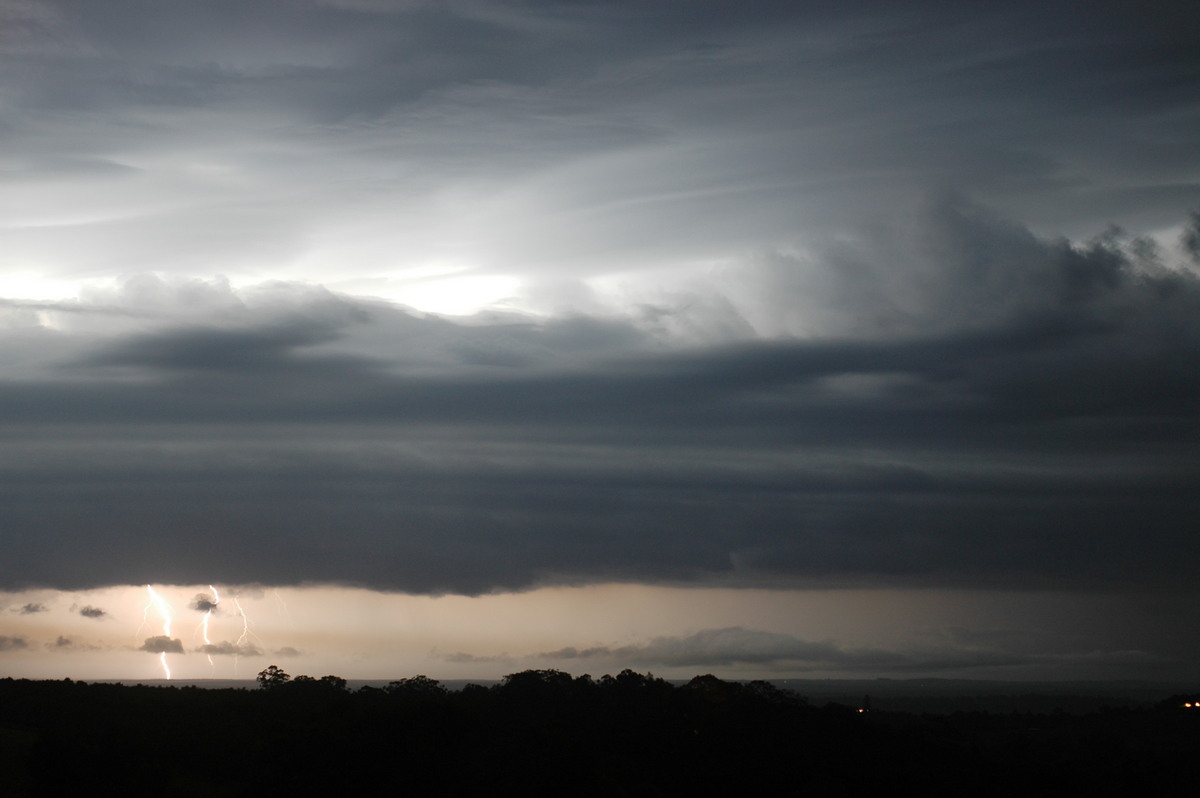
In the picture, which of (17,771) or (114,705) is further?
(114,705)

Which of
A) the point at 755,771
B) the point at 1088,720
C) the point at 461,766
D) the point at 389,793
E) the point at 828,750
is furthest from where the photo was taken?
the point at 1088,720

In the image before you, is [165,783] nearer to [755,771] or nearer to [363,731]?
[363,731]

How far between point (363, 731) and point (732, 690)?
169 ft

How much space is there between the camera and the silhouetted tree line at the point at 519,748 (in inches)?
2992

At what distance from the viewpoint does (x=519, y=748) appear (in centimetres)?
8431

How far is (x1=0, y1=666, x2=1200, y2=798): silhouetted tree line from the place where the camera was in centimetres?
7600

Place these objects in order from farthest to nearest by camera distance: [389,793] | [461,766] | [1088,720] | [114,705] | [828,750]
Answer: [1088,720]
[114,705]
[828,750]
[461,766]
[389,793]

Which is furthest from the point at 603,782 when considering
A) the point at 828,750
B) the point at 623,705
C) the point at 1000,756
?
the point at 1000,756

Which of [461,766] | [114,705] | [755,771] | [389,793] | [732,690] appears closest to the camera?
[389,793]

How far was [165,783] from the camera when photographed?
79.6m

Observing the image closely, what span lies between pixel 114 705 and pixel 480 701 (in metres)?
A: 35.7

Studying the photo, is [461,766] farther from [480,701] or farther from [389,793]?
[480,701]

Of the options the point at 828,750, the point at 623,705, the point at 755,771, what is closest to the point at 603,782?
the point at 755,771

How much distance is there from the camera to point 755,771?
85.8 m
